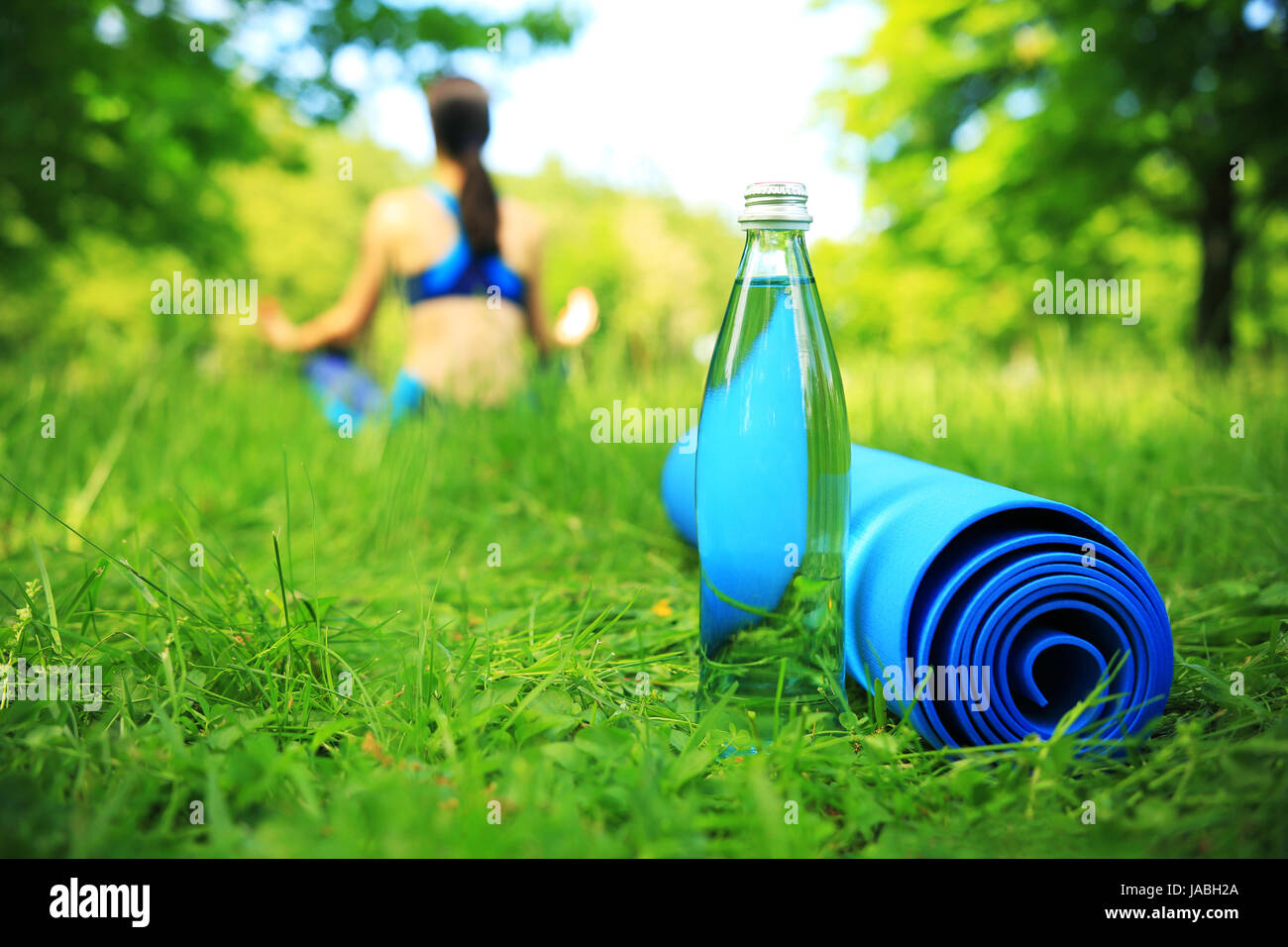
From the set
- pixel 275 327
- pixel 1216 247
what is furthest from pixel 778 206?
pixel 1216 247

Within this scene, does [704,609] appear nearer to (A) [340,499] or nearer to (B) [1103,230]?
(A) [340,499]

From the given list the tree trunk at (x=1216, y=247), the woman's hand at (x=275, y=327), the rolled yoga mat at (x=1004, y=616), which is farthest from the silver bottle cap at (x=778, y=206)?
the tree trunk at (x=1216, y=247)

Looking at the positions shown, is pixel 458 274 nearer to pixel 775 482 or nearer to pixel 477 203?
pixel 477 203

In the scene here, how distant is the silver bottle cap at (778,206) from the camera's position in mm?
1501

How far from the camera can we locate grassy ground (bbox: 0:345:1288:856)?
45.9 inches

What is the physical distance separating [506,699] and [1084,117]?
9293 mm

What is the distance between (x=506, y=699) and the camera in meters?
1.52

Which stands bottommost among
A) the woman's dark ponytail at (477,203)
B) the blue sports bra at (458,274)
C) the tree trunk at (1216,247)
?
the blue sports bra at (458,274)

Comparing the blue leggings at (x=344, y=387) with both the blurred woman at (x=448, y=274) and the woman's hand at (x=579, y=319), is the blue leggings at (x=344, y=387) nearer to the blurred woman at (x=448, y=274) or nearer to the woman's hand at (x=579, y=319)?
the blurred woman at (x=448, y=274)

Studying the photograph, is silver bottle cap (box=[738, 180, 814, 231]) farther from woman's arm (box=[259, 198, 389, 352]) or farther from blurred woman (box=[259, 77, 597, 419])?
woman's arm (box=[259, 198, 389, 352])

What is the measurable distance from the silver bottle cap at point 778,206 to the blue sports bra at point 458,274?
3.08 meters
